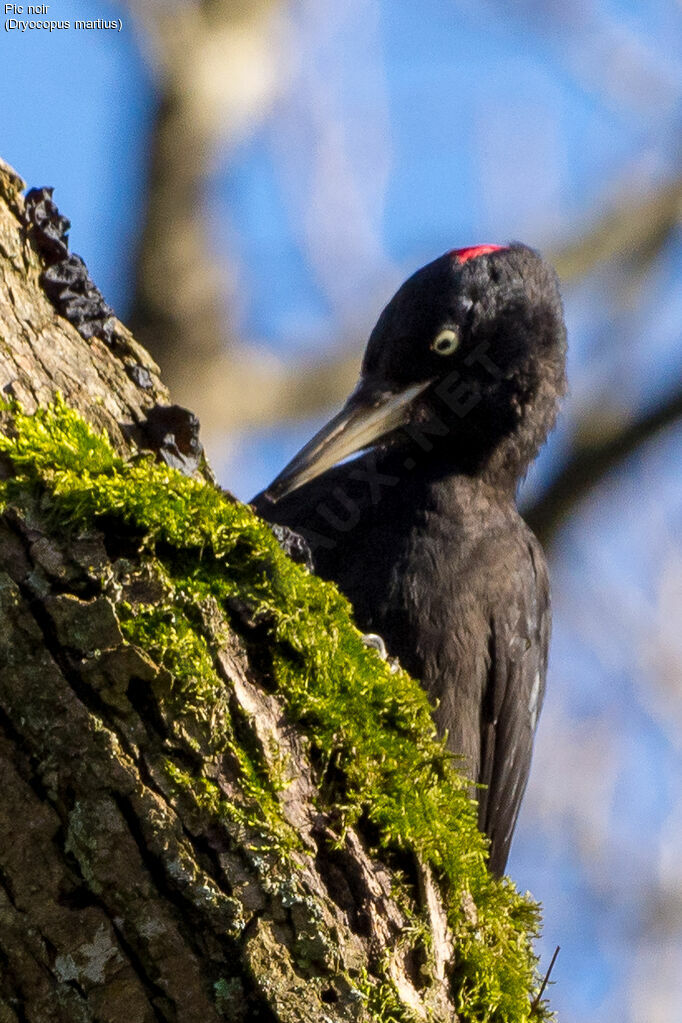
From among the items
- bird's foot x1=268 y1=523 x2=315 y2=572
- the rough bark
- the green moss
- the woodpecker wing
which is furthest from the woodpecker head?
the rough bark

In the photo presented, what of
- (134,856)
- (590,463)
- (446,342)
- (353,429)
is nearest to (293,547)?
(134,856)

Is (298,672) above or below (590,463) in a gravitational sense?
below

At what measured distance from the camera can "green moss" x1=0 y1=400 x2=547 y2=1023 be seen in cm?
226

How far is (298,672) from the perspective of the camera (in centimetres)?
239

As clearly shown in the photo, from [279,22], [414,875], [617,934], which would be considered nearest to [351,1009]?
[414,875]

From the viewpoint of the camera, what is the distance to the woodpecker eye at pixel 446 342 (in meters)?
4.50

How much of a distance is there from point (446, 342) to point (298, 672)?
2359mm

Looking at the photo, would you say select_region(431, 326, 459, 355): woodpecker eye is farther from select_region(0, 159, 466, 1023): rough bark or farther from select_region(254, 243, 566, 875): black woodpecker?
select_region(0, 159, 466, 1023): rough bark

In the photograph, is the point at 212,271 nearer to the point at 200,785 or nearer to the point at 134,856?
the point at 200,785

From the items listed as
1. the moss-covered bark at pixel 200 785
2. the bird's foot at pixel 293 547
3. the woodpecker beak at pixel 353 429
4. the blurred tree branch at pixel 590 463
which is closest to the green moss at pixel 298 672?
the moss-covered bark at pixel 200 785

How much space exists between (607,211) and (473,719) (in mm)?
4402

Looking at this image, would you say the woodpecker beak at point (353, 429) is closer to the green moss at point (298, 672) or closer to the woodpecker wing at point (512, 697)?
the woodpecker wing at point (512, 697)

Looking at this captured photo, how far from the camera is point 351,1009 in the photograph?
212 cm

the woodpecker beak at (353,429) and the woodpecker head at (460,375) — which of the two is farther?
the woodpecker head at (460,375)
